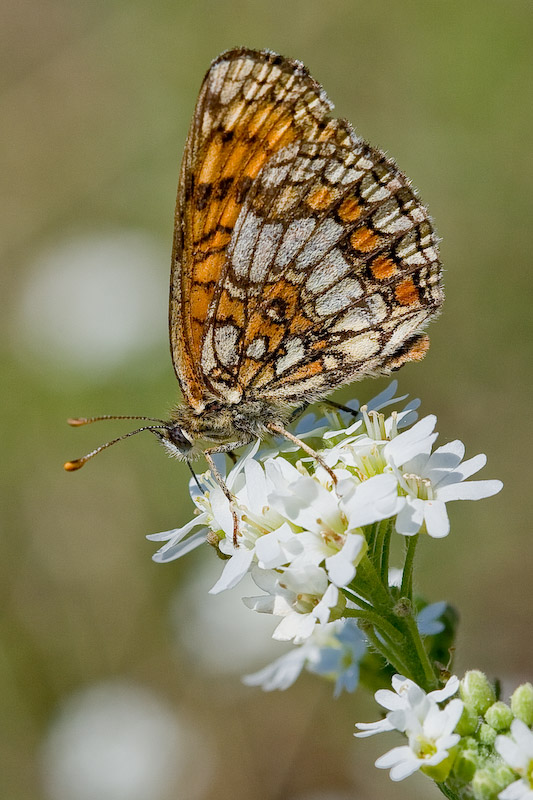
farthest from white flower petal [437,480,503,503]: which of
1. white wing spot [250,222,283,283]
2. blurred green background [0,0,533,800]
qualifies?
Result: blurred green background [0,0,533,800]

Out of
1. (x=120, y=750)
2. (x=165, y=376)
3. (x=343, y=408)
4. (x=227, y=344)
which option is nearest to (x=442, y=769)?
(x=343, y=408)

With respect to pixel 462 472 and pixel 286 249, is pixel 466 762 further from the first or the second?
pixel 286 249

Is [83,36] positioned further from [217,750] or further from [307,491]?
[307,491]

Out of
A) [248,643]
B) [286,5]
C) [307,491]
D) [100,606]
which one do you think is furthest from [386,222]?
[286,5]

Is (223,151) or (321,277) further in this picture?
(321,277)

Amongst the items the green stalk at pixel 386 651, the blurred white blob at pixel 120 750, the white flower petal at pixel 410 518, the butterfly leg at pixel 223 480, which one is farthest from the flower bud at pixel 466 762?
the blurred white blob at pixel 120 750

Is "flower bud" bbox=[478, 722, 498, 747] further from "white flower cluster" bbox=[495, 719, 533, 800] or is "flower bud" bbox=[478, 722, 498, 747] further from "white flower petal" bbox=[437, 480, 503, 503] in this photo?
"white flower petal" bbox=[437, 480, 503, 503]
